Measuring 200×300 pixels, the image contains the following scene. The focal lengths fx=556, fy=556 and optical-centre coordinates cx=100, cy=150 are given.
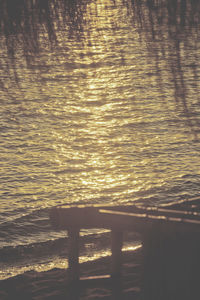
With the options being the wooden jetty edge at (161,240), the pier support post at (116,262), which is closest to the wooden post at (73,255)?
the wooden jetty edge at (161,240)

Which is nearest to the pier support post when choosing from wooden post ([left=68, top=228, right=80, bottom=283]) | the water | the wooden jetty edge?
the wooden jetty edge

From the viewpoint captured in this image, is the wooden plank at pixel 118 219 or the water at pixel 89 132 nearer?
the wooden plank at pixel 118 219

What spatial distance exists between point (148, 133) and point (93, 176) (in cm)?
291

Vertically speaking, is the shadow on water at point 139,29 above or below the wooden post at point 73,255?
above

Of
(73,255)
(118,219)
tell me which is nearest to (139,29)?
(73,255)

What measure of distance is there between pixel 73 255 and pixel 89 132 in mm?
7694

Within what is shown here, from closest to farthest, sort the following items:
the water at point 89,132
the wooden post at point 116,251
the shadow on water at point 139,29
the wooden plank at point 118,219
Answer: the wooden plank at point 118,219, the wooden post at point 116,251, the water at point 89,132, the shadow on water at point 139,29

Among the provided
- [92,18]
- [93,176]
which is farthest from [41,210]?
→ [92,18]

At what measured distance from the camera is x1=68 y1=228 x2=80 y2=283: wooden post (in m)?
6.70

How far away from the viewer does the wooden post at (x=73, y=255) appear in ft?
22.0

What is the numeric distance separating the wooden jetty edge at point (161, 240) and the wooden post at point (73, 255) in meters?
0.33

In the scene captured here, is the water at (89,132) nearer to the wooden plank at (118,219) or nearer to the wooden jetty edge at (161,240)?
the wooden plank at (118,219)

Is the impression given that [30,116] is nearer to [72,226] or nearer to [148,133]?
[148,133]

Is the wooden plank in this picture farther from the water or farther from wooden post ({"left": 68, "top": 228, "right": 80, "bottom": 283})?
the water
